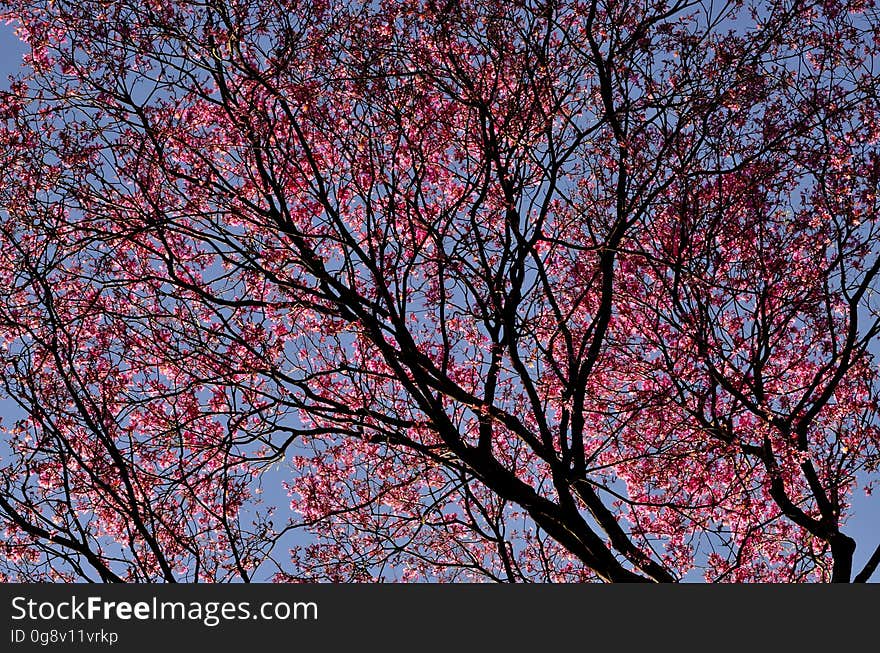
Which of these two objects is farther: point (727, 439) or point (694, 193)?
point (694, 193)

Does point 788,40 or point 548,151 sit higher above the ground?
point 788,40

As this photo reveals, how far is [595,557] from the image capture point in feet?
27.6

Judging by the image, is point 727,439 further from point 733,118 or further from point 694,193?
point 733,118

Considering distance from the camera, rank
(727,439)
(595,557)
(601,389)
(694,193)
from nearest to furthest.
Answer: (595,557)
(727,439)
(694,193)
(601,389)

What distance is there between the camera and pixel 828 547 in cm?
954

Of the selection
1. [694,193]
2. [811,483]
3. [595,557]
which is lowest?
[595,557]

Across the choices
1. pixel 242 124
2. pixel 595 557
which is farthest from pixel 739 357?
pixel 242 124

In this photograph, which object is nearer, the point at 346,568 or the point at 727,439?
the point at 727,439

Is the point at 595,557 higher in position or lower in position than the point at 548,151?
lower

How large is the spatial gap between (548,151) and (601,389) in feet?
11.0

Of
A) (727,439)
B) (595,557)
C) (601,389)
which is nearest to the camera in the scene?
(595,557)

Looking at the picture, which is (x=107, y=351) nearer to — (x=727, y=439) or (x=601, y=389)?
(x=601, y=389)

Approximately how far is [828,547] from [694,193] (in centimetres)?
411

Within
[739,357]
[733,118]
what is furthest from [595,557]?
[733,118]
